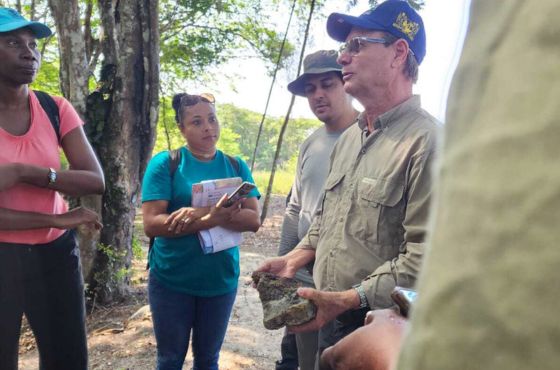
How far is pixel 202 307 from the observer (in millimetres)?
2805

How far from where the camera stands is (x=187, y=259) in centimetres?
273

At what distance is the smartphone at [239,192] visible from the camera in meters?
2.57

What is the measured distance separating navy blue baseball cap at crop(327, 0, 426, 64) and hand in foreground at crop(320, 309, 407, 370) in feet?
4.76

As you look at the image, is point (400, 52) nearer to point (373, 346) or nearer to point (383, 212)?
point (383, 212)

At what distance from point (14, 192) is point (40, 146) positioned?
0.28 metres

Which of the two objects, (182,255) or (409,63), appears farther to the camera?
(182,255)

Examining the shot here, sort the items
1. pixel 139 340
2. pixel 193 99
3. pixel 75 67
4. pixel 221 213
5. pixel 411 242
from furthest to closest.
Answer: pixel 75 67
pixel 139 340
pixel 193 99
pixel 221 213
pixel 411 242

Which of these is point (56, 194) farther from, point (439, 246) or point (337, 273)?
point (439, 246)

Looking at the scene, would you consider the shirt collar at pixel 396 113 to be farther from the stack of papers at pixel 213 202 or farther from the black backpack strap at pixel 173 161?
the black backpack strap at pixel 173 161

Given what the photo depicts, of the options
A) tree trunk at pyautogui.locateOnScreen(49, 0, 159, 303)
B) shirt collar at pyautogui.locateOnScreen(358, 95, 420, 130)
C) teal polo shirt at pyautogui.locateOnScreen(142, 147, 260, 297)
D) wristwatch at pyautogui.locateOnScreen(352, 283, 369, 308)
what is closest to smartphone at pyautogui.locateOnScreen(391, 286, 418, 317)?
wristwatch at pyautogui.locateOnScreen(352, 283, 369, 308)

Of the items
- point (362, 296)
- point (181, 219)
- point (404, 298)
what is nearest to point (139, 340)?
point (181, 219)

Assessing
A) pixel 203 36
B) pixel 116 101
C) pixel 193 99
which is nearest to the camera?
pixel 193 99

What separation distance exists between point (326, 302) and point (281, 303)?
0.76 ft

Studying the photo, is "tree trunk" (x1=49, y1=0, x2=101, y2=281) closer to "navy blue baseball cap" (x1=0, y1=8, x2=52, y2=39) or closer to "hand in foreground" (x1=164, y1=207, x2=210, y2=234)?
"navy blue baseball cap" (x1=0, y1=8, x2=52, y2=39)
